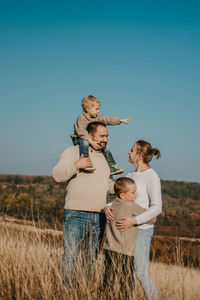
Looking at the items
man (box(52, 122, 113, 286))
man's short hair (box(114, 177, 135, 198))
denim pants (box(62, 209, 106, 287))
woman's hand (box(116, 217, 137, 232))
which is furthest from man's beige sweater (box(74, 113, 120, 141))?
woman's hand (box(116, 217, 137, 232))

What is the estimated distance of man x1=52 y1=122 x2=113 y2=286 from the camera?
11.6ft

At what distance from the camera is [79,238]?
3.59m

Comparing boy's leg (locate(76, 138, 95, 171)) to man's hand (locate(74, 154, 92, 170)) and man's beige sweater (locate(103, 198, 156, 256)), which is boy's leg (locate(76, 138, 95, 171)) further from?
man's beige sweater (locate(103, 198, 156, 256))

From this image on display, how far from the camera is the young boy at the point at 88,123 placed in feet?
12.9

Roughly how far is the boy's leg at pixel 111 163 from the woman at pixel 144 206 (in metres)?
0.42

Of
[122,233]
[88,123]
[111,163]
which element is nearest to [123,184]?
[122,233]

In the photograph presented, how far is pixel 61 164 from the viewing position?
3592mm

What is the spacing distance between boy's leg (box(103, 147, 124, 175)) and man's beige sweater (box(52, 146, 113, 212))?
0.29 meters

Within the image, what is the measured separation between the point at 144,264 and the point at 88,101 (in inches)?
89.8

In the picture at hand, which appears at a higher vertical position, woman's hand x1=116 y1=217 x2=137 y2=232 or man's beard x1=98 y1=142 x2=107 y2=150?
man's beard x1=98 y1=142 x2=107 y2=150

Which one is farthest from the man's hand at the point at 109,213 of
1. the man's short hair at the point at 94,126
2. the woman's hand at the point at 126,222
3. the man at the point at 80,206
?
the man's short hair at the point at 94,126

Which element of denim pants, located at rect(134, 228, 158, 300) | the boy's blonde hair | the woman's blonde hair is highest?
the boy's blonde hair

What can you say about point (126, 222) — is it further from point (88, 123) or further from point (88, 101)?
point (88, 101)

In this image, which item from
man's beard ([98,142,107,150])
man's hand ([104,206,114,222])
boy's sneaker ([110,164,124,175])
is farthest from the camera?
boy's sneaker ([110,164,124,175])
